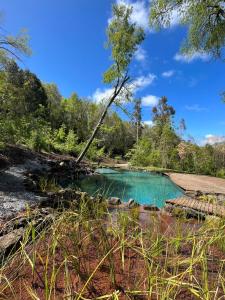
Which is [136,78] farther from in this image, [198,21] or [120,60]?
[198,21]

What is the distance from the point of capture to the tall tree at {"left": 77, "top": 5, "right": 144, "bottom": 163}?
1274 centimetres

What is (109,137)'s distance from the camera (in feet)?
102

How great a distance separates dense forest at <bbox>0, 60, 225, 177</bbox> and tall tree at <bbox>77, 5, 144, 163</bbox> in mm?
1749

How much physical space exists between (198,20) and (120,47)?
5086 millimetres

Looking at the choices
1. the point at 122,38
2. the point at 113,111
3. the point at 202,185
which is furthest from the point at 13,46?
the point at 202,185

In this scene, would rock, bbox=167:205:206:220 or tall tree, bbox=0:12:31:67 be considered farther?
tall tree, bbox=0:12:31:67

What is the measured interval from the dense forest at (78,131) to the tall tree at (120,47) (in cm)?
175

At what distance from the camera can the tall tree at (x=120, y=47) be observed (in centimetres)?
1274

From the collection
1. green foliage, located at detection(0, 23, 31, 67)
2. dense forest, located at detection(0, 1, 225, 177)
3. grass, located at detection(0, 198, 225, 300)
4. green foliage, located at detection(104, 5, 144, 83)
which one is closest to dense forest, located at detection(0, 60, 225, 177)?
dense forest, located at detection(0, 1, 225, 177)

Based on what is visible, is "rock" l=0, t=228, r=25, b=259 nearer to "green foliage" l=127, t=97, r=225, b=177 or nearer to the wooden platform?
the wooden platform

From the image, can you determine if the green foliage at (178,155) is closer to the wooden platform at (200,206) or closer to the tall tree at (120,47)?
the tall tree at (120,47)

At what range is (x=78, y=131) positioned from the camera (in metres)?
29.2

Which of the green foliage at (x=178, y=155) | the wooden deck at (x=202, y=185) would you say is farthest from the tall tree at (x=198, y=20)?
the green foliage at (x=178, y=155)

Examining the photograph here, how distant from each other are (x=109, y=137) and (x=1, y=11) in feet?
67.0
